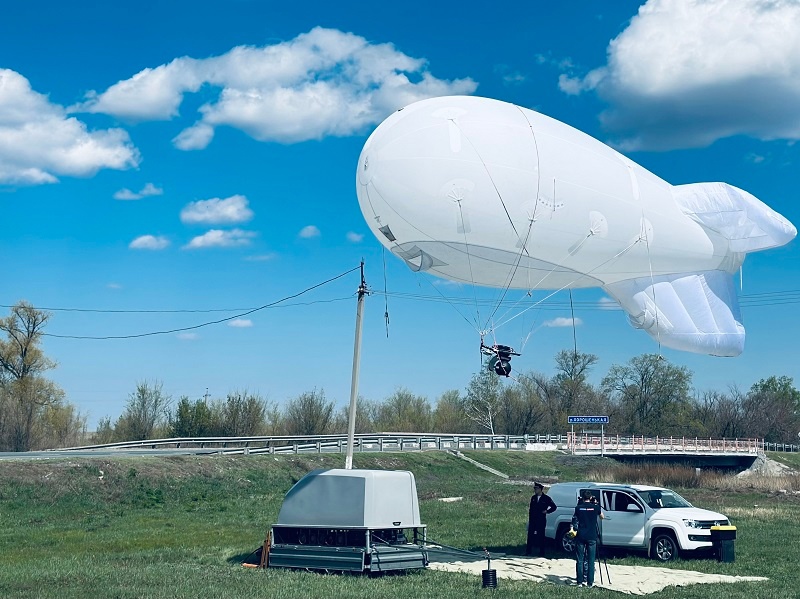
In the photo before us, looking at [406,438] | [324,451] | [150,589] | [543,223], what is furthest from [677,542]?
[406,438]

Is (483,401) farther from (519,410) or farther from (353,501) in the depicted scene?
(353,501)

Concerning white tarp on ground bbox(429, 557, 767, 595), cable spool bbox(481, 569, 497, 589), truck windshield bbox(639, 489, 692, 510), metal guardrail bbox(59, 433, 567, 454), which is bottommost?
white tarp on ground bbox(429, 557, 767, 595)

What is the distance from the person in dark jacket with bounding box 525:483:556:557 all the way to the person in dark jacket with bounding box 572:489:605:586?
426 cm

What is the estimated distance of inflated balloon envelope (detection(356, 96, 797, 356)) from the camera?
2100 cm

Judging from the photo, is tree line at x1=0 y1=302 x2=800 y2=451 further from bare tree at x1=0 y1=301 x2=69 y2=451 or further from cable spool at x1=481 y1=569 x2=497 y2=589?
cable spool at x1=481 y1=569 x2=497 y2=589

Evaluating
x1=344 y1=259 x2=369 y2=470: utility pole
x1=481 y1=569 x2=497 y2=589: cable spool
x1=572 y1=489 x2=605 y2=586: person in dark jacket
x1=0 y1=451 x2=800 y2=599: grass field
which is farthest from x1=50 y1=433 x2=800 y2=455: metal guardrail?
x1=481 y1=569 x2=497 y2=589: cable spool

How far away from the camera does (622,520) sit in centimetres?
2289

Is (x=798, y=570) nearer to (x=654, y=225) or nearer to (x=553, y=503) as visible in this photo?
(x=553, y=503)

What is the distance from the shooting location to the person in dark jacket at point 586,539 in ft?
60.7

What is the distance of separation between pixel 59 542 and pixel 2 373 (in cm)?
5498

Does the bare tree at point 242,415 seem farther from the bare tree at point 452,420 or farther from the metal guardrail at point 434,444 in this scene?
the bare tree at point 452,420

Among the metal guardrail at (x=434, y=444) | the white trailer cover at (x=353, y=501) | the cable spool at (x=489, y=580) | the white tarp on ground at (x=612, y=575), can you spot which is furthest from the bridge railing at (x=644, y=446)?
the cable spool at (x=489, y=580)

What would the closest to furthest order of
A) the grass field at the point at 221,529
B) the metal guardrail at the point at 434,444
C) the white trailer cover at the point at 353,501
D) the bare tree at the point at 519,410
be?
the grass field at the point at 221,529, the white trailer cover at the point at 353,501, the metal guardrail at the point at 434,444, the bare tree at the point at 519,410

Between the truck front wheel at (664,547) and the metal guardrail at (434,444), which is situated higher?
the metal guardrail at (434,444)
